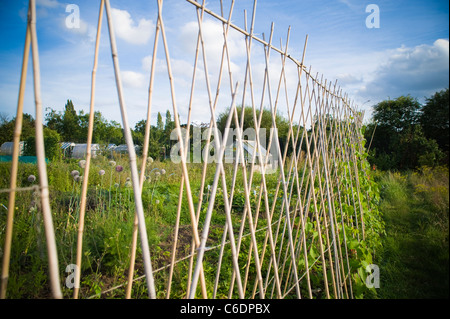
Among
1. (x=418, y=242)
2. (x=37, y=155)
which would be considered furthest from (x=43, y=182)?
(x=418, y=242)

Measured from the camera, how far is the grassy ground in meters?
1.17

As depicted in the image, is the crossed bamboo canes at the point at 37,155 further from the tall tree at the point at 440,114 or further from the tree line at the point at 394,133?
the tree line at the point at 394,133

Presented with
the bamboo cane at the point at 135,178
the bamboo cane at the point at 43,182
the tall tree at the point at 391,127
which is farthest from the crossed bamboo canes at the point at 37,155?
the tall tree at the point at 391,127

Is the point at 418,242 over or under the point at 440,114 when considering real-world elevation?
under

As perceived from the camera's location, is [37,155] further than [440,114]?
No

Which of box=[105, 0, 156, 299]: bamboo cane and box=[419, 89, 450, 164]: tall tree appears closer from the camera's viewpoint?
box=[105, 0, 156, 299]: bamboo cane

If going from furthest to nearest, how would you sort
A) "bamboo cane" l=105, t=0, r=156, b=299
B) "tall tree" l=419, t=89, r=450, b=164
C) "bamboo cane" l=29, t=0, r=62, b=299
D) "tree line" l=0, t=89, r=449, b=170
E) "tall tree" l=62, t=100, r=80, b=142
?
"tall tree" l=62, t=100, r=80, b=142
"tree line" l=0, t=89, r=449, b=170
"tall tree" l=419, t=89, r=450, b=164
"bamboo cane" l=105, t=0, r=156, b=299
"bamboo cane" l=29, t=0, r=62, b=299

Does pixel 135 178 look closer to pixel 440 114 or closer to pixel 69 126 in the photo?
pixel 440 114

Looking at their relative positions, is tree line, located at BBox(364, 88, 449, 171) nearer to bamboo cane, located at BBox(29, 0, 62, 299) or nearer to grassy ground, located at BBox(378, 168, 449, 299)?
grassy ground, located at BBox(378, 168, 449, 299)

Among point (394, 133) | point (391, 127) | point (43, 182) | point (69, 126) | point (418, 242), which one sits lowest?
point (418, 242)

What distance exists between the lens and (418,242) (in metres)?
2.09

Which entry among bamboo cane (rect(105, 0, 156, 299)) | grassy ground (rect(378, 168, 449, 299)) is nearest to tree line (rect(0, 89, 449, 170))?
grassy ground (rect(378, 168, 449, 299))

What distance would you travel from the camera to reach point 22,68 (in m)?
0.69
